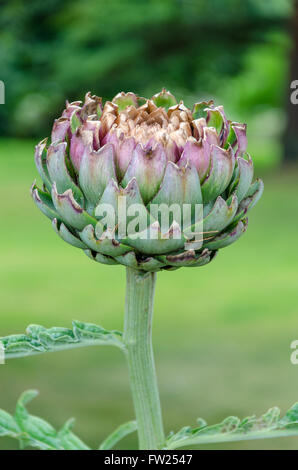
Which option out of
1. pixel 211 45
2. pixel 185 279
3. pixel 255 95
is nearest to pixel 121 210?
pixel 185 279

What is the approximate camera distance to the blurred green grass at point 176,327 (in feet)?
7.15

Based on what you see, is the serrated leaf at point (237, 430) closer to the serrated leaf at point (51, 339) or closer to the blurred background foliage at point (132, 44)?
the serrated leaf at point (51, 339)

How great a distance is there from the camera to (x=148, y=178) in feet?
1.87

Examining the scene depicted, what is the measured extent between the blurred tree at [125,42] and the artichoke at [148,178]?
6135 millimetres

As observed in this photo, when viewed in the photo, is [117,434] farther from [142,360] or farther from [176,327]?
[176,327]

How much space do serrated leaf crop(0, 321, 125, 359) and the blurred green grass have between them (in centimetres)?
131

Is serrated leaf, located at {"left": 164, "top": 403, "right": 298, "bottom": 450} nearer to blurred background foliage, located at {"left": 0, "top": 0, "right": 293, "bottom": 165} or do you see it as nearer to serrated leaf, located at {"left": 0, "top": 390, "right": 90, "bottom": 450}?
serrated leaf, located at {"left": 0, "top": 390, "right": 90, "bottom": 450}

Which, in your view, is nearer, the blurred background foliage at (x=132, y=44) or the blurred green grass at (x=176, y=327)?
the blurred green grass at (x=176, y=327)

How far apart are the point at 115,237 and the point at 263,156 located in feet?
25.5

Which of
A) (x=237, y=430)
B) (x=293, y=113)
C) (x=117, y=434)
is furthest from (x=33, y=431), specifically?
(x=293, y=113)

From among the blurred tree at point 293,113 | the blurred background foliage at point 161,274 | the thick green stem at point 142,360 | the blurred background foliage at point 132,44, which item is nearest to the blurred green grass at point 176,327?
the blurred background foliage at point 161,274

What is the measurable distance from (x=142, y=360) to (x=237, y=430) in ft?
A: 0.31

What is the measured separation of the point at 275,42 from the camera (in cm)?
729
